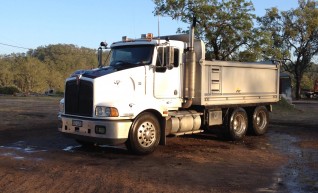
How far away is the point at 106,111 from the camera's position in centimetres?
946

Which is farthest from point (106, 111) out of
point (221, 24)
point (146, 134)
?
point (221, 24)

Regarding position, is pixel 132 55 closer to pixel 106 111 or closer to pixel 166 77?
pixel 166 77

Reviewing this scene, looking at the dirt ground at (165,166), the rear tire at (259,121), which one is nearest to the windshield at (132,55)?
the dirt ground at (165,166)

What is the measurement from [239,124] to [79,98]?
5.98m

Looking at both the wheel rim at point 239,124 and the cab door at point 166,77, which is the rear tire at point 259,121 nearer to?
the wheel rim at point 239,124

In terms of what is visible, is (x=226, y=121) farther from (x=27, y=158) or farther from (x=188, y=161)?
(x=27, y=158)

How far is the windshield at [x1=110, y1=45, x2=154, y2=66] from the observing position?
10.5m

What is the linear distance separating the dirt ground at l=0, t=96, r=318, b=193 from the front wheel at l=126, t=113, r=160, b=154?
9.1 inches

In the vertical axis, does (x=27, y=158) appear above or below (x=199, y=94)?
below

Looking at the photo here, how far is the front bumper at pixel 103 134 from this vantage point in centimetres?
941

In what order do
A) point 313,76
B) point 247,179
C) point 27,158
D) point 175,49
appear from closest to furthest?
point 247,179 → point 27,158 → point 175,49 → point 313,76

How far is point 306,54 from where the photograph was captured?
58.0 meters

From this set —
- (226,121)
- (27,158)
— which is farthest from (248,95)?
(27,158)

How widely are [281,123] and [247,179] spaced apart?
38.5ft
